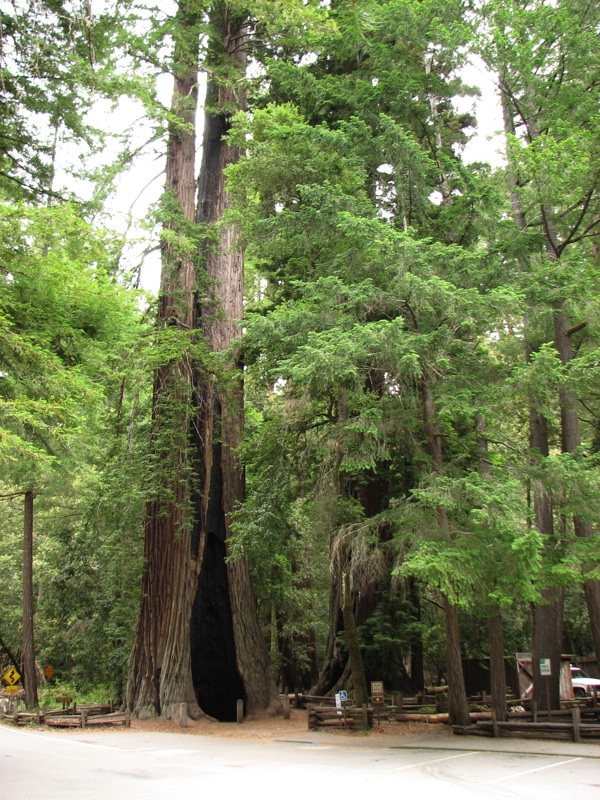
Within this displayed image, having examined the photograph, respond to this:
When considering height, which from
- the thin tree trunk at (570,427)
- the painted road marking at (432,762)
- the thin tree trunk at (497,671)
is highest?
the thin tree trunk at (570,427)

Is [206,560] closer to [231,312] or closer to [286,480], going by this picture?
[286,480]

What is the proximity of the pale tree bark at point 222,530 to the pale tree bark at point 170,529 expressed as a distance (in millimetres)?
662

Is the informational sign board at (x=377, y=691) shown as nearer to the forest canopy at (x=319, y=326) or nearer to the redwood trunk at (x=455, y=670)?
the forest canopy at (x=319, y=326)

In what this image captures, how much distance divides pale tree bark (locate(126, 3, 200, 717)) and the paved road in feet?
6.83

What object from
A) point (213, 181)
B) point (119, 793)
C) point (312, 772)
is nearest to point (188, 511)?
point (312, 772)

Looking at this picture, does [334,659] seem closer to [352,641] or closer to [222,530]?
[222,530]

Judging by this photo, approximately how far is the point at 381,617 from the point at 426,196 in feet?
34.5

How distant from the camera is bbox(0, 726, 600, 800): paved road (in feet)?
24.2

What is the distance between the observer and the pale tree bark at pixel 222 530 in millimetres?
16234

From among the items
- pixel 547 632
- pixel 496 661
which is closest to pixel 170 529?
pixel 496 661

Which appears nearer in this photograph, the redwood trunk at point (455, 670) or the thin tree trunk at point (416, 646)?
the redwood trunk at point (455, 670)

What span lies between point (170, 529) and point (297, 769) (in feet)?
25.7

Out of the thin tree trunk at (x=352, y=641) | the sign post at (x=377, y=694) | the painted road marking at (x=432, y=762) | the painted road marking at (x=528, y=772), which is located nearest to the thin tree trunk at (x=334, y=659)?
the sign post at (x=377, y=694)

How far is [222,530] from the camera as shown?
17.0m
